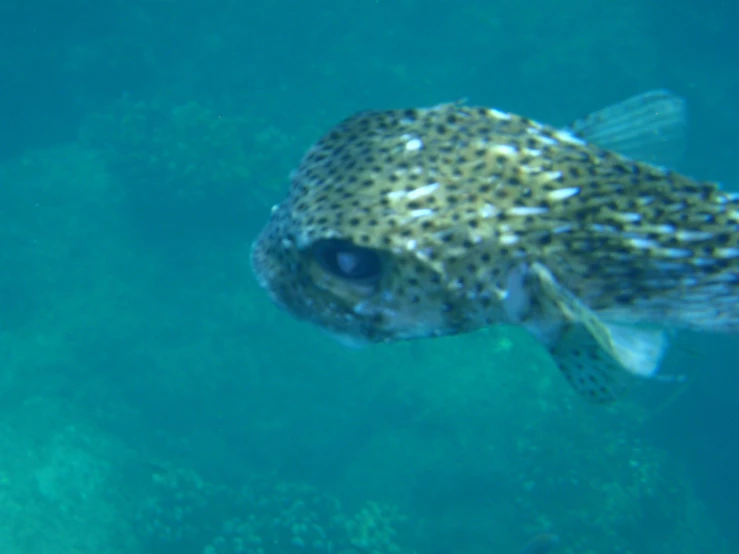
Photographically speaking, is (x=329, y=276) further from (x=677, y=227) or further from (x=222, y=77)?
(x=222, y=77)

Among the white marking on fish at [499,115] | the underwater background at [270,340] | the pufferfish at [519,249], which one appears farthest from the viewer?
the underwater background at [270,340]

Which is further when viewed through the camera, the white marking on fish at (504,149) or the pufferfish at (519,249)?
the white marking on fish at (504,149)

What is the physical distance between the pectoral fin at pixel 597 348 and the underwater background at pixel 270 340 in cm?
1075

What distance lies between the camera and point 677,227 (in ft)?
7.37

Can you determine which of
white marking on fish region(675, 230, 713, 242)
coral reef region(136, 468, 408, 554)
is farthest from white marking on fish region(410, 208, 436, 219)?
coral reef region(136, 468, 408, 554)

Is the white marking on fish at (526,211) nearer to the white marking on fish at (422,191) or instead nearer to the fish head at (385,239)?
the fish head at (385,239)

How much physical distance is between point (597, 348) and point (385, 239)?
3.08 feet

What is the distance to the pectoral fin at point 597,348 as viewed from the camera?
2125 millimetres

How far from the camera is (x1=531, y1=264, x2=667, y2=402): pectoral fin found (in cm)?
212

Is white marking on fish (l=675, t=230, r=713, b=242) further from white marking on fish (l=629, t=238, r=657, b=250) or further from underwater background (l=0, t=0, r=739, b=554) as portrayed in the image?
underwater background (l=0, t=0, r=739, b=554)

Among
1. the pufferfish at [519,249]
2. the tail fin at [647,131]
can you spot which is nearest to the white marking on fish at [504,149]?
the pufferfish at [519,249]

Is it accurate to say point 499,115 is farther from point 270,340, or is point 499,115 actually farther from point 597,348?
point 270,340

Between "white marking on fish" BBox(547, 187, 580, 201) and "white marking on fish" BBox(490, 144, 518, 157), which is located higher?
"white marking on fish" BBox(490, 144, 518, 157)

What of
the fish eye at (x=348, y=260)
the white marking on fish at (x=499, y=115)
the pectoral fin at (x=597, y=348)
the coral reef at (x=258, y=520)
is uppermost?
the coral reef at (x=258, y=520)
